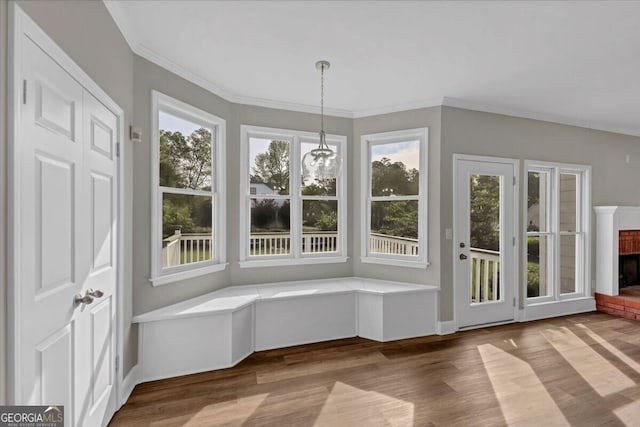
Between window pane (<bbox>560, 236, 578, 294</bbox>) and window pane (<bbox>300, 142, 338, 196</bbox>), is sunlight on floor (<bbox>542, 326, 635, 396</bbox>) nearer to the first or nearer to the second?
window pane (<bbox>560, 236, 578, 294</bbox>)

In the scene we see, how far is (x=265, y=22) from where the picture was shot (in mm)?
2371

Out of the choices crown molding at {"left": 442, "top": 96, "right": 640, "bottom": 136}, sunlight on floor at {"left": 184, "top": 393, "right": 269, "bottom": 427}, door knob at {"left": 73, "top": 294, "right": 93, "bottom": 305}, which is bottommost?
sunlight on floor at {"left": 184, "top": 393, "right": 269, "bottom": 427}

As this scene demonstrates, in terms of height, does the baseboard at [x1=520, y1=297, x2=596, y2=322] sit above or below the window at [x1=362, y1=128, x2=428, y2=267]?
below

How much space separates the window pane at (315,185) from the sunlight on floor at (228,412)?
240cm

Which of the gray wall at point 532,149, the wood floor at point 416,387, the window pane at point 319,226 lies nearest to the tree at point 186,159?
the window pane at point 319,226

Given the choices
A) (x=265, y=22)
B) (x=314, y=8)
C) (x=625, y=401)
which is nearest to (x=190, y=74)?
(x=265, y=22)

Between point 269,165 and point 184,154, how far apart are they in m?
1.05

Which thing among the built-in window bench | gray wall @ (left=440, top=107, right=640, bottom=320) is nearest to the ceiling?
gray wall @ (left=440, top=107, right=640, bottom=320)

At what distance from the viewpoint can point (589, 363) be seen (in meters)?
3.13

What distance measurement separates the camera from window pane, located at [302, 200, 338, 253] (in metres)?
4.23

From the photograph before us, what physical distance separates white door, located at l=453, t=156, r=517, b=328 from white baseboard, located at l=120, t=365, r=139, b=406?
11.0ft

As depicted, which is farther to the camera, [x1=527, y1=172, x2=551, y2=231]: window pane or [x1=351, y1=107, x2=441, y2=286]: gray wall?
[x1=527, y1=172, x2=551, y2=231]: window pane
